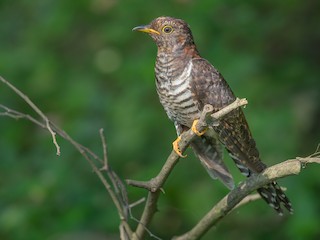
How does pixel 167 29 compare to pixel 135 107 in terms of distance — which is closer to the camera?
pixel 167 29

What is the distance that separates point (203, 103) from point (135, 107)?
181 cm

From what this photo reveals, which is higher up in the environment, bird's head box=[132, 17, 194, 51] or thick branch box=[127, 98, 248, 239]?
bird's head box=[132, 17, 194, 51]

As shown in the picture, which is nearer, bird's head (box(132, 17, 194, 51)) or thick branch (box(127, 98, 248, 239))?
thick branch (box(127, 98, 248, 239))

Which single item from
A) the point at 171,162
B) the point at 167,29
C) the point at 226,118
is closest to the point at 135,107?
the point at 167,29

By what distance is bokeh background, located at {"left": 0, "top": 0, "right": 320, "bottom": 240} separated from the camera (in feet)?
16.4

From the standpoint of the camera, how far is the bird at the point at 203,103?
12.1 ft

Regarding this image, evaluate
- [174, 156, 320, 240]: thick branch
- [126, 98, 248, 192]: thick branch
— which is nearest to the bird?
[174, 156, 320, 240]: thick branch

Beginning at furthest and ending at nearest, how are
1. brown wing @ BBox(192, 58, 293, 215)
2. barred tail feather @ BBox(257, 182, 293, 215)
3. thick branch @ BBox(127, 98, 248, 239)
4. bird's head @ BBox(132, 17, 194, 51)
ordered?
bird's head @ BBox(132, 17, 194, 51)
brown wing @ BBox(192, 58, 293, 215)
barred tail feather @ BBox(257, 182, 293, 215)
thick branch @ BBox(127, 98, 248, 239)

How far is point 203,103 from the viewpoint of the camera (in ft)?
12.2

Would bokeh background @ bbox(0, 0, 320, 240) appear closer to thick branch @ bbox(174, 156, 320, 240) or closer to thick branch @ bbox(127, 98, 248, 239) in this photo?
thick branch @ bbox(174, 156, 320, 240)

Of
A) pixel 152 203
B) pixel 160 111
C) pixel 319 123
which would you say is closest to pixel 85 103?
pixel 160 111

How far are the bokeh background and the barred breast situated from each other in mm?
1067

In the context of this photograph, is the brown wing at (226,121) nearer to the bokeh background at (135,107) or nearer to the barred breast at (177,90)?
the barred breast at (177,90)

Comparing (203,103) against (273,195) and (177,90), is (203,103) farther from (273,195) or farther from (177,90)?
(273,195)
